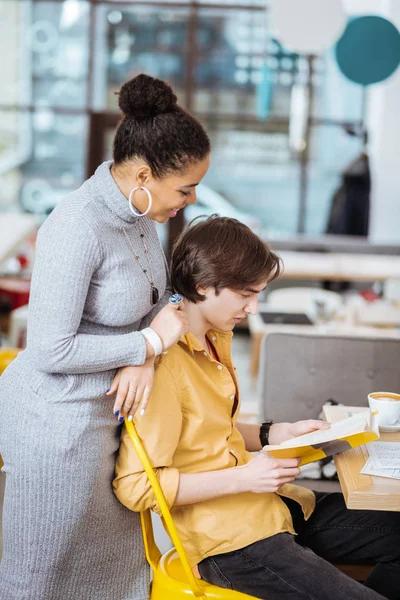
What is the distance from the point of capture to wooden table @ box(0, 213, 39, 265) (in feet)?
16.7

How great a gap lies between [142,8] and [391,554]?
8992 millimetres

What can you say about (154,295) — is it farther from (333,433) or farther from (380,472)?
(380,472)

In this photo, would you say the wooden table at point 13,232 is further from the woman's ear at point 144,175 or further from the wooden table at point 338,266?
the woman's ear at point 144,175

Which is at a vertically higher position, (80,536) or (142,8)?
(142,8)

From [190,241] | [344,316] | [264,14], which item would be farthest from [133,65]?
[190,241]

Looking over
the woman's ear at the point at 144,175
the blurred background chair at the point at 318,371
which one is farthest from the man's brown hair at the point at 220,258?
the blurred background chair at the point at 318,371

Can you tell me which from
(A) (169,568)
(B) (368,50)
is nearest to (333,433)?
(A) (169,568)

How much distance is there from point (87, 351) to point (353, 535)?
861 mm

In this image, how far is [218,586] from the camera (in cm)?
187

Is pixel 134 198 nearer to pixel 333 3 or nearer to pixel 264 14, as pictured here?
pixel 333 3

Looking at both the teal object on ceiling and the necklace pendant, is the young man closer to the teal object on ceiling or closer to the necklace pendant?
the necklace pendant

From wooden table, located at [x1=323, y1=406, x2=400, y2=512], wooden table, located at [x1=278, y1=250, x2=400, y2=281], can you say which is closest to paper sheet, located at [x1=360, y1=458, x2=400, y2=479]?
wooden table, located at [x1=323, y1=406, x2=400, y2=512]

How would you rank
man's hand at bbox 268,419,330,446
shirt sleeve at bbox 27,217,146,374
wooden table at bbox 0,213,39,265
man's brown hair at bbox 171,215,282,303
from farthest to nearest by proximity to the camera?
wooden table at bbox 0,213,39,265 → man's hand at bbox 268,419,330,446 → man's brown hair at bbox 171,215,282,303 → shirt sleeve at bbox 27,217,146,374

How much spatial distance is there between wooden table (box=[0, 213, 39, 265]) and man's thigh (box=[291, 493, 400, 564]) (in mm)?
3073
